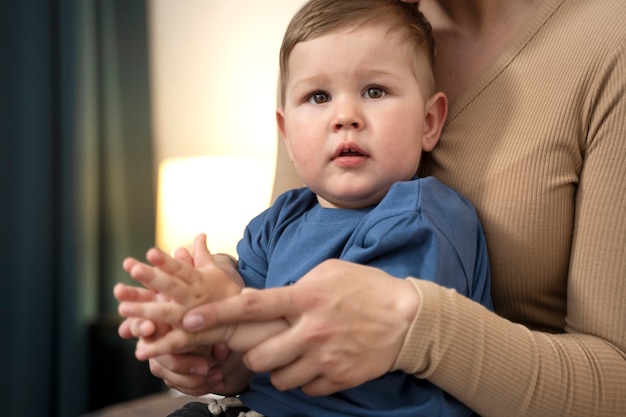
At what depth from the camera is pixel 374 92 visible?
3.61 ft

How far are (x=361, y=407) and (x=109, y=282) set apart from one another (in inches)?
99.2

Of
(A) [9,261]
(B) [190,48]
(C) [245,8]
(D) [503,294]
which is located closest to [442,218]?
(D) [503,294]

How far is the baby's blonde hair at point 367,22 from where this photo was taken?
1111 millimetres

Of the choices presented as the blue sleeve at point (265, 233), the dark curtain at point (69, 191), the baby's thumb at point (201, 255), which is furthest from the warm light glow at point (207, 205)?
the baby's thumb at point (201, 255)

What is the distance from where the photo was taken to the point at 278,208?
1250 mm

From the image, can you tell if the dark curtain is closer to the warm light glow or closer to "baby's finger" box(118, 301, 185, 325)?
the warm light glow

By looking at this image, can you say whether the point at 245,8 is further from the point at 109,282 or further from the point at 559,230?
the point at 559,230

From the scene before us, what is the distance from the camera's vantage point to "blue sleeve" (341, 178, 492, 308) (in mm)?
936

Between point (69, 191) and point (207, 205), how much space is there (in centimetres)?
58

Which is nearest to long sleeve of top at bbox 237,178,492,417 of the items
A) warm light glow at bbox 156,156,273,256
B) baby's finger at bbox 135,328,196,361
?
baby's finger at bbox 135,328,196,361

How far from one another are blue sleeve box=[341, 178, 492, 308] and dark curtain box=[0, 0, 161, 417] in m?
2.17

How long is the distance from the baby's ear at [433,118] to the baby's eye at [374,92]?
3.8 inches

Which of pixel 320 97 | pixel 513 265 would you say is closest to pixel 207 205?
pixel 320 97

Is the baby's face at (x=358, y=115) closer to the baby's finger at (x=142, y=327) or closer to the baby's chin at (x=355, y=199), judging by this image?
the baby's chin at (x=355, y=199)
